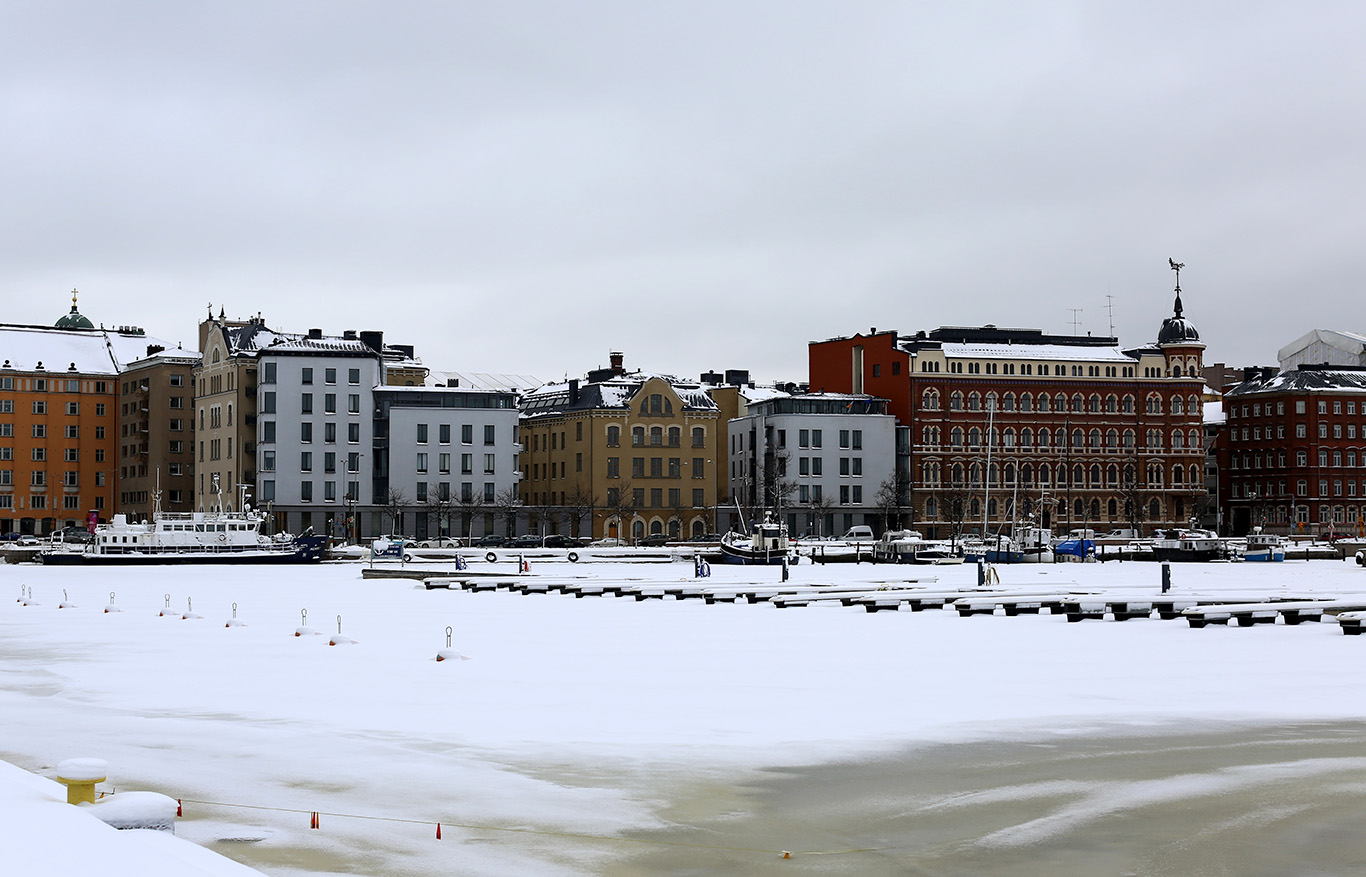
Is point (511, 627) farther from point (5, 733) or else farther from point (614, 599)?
point (5, 733)

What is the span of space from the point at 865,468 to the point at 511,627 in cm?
11663

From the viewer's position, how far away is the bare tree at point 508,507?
152 metres

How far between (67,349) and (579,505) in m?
65.9

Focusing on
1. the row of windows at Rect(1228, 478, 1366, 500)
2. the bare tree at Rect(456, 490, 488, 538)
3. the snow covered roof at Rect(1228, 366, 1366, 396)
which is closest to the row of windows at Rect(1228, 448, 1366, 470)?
the row of windows at Rect(1228, 478, 1366, 500)

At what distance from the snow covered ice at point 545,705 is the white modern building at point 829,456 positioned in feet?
347

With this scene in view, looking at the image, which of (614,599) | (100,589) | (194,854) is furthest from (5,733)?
(100,589)

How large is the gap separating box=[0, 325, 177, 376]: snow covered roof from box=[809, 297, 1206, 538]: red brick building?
8300cm

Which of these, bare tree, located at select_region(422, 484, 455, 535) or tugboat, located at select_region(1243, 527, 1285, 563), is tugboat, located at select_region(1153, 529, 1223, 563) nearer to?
tugboat, located at select_region(1243, 527, 1285, 563)

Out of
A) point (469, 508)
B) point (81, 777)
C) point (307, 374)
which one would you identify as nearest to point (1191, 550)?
point (469, 508)

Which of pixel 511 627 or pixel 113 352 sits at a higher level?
pixel 113 352

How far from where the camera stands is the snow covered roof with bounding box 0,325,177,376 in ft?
582

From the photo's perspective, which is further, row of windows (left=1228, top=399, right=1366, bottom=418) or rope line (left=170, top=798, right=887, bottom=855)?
row of windows (left=1228, top=399, right=1366, bottom=418)

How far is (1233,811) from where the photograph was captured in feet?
61.8

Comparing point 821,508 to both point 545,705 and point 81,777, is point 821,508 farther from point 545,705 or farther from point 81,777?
point 81,777
